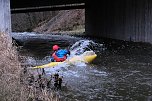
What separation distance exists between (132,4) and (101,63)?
39.9ft

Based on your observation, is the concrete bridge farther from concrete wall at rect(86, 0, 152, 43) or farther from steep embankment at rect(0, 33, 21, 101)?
steep embankment at rect(0, 33, 21, 101)

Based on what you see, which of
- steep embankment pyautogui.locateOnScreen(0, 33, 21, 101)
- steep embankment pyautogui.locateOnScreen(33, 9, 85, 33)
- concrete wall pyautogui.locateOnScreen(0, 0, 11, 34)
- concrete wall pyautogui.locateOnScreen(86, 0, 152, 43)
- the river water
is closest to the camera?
steep embankment pyautogui.locateOnScreen(0, 33, 21, 101)

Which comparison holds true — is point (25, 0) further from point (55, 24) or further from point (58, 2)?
point (55, 24)

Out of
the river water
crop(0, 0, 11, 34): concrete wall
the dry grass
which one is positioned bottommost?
the river water

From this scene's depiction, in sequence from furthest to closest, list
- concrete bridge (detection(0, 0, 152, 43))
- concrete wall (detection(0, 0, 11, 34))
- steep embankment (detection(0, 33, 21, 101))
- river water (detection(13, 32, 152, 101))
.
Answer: concrete bridge (detection(0, 0, 152, 43)), concrete wall (detection(0, 0, 11, 34)), river water (detection(13, 32, 152, 101)), steep embankment (detection(0, 33, 21, 101))

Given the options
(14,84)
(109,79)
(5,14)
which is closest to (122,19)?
(5,14)

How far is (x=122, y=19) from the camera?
32062 millimetres

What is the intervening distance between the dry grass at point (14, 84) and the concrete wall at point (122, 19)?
1795 cm

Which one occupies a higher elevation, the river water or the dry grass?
the dry grass

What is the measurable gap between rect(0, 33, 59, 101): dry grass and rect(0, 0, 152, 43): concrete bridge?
937 cm

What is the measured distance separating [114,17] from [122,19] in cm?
230

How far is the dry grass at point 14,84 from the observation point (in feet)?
26.8

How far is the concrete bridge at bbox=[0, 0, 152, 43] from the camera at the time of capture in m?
27.0

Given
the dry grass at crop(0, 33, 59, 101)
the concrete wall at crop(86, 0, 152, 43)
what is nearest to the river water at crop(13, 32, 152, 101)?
the dry grass at crop(0, 33, 59, 101)
